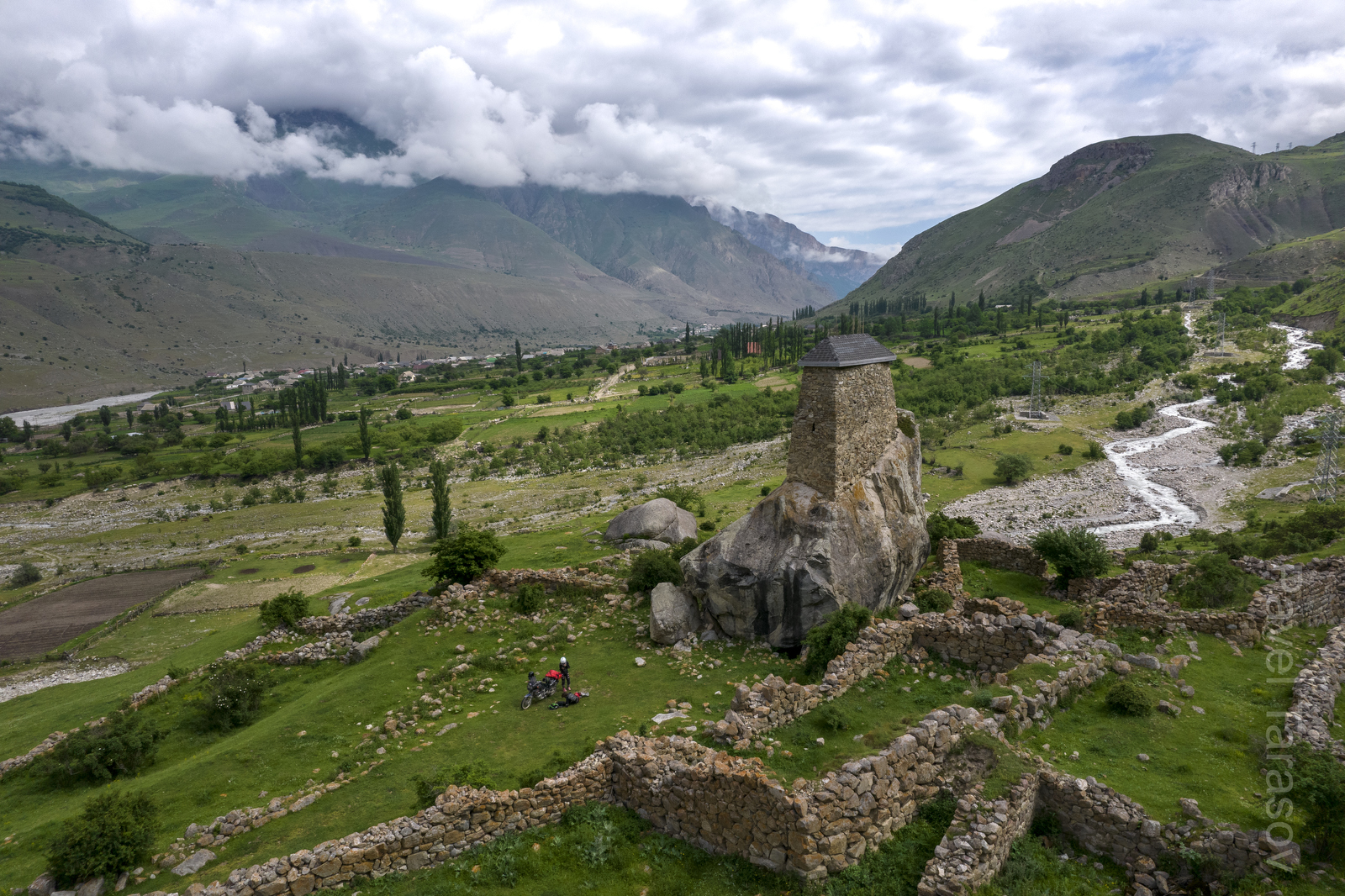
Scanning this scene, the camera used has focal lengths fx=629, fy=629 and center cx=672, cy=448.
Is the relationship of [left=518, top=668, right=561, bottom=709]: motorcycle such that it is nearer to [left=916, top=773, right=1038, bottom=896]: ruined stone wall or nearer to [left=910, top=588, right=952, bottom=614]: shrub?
[left=916, top=773, right=1038, bottom=896]: ruined stone wall

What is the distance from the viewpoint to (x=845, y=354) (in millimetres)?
21594

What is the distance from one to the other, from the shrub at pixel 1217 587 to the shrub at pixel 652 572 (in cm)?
1692

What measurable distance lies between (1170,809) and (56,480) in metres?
128

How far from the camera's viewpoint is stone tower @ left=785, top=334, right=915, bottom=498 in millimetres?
21250

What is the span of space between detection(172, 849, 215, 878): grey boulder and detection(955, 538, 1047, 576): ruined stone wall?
26182 mm

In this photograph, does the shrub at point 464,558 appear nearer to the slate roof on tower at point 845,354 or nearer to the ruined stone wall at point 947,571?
the slate roof on tower at point 845,354

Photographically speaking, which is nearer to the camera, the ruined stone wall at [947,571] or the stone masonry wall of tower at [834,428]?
the stone masonry wall of tower at [834,428]

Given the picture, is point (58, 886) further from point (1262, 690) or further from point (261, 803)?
point (1262, 690)

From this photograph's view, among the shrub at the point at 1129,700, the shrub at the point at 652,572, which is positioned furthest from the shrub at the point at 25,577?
the shrub at the point at 1129,700

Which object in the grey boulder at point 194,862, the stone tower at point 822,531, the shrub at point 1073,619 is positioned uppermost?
the stone tower at point 822,531

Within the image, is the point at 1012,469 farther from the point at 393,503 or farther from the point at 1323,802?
the point at 393,503

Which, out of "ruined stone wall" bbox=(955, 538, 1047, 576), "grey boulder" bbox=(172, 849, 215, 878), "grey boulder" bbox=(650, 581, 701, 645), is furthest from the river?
"ruined stone wall" bbox=(955, 538, 1047, 576)

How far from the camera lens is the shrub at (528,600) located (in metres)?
23.8

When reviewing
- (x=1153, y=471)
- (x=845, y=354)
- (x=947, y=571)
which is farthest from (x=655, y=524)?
(x=1153, y=471)
